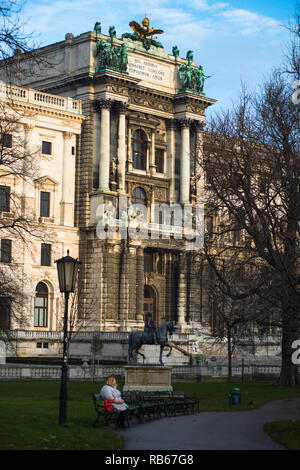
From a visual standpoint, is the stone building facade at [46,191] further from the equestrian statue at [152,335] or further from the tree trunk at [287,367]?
the equestrian statue at [152,335]

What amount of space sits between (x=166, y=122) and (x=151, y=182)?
21.8 feet

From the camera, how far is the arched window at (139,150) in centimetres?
8656

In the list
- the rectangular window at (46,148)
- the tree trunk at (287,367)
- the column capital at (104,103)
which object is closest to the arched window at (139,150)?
the column capital at (104,103)

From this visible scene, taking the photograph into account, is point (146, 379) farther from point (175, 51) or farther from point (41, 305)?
point (175, 51)

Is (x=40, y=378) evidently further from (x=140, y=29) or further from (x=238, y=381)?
(x=140, y=29)

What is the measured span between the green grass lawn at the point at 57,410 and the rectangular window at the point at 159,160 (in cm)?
3922

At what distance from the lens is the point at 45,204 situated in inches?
3177

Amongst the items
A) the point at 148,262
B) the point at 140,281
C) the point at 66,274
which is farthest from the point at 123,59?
the point at 66,274

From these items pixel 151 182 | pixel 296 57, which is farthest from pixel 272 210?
pixel 151 182

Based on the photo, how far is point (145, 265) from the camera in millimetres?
86062

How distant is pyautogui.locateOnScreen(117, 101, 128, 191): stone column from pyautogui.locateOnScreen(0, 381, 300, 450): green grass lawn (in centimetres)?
3373

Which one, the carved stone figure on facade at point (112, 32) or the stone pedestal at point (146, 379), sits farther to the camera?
the carved stone figure on facade at point (112, 32)

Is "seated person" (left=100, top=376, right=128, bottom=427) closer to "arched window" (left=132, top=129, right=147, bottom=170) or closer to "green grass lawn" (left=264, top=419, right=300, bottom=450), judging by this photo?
"green grass lawn" (left=264, top=419, right=300, bottom=450)

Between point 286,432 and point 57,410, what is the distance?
31.0ft
